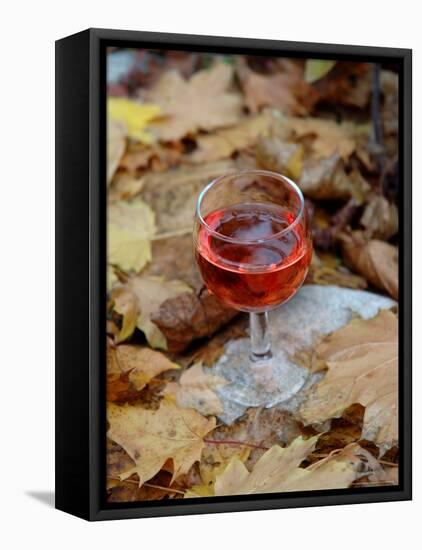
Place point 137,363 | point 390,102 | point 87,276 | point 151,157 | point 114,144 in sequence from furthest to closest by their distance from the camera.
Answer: point 390,102 < point 151,157 < point 114,144 < point 137,363 < point 87,276

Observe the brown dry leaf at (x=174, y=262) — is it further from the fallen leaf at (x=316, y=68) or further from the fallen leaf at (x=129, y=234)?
the fallen leaf at (x=316, y=68)

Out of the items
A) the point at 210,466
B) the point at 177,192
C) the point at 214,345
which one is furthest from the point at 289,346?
the point at 177,192

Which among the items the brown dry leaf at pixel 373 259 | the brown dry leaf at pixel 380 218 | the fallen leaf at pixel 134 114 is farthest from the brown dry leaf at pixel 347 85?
the fallen leaf at pixel 134 114

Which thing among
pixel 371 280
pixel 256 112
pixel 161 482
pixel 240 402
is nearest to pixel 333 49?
pixel 256 112

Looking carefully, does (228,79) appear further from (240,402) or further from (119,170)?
(240,402)

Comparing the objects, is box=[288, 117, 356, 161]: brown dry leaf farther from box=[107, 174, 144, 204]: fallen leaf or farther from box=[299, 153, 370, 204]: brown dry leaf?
box=[107, 174, 144, 204]: fallen leaf

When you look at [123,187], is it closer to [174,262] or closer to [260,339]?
[174,262]
